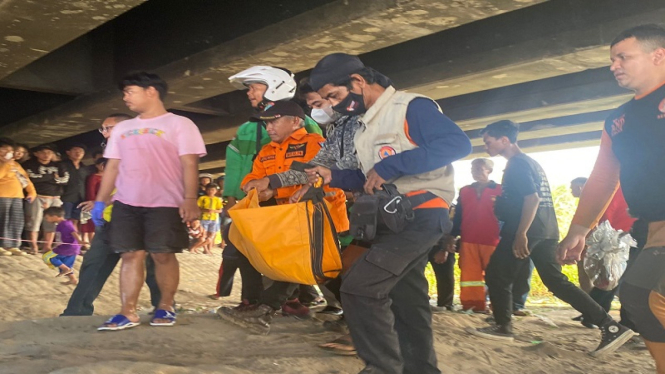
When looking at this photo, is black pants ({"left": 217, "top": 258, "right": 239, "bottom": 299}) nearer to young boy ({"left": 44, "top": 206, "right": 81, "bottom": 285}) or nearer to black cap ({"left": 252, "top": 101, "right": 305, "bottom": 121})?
black cap ({"left": 252, "top": 101, "right": 305, "bottom": 121})

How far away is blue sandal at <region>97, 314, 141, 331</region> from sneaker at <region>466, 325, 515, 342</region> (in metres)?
2.88

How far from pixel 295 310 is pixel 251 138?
4.99 feet

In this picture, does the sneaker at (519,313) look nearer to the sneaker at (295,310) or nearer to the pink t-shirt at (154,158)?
the sneaker at (295,310)

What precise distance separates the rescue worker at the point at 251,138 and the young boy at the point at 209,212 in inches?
333

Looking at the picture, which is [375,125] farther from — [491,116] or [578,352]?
[491,116]

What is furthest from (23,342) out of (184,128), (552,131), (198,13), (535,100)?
(552,131)

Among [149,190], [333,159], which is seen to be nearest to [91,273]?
[149,190]

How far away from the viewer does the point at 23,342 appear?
13.4 ft

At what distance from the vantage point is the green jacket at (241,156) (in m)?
5.04

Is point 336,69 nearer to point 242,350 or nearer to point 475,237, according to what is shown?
point 242,350

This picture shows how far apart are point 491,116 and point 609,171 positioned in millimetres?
6774

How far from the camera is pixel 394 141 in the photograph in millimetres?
3342

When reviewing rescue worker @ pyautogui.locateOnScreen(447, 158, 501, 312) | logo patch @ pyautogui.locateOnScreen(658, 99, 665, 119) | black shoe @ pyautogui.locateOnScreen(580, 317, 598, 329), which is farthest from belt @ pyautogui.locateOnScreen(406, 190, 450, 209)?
Result: black shoe @ pyautogui.locateOnScreen(580, 317, 598, 329)

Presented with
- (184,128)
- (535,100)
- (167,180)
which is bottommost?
(167,180)
